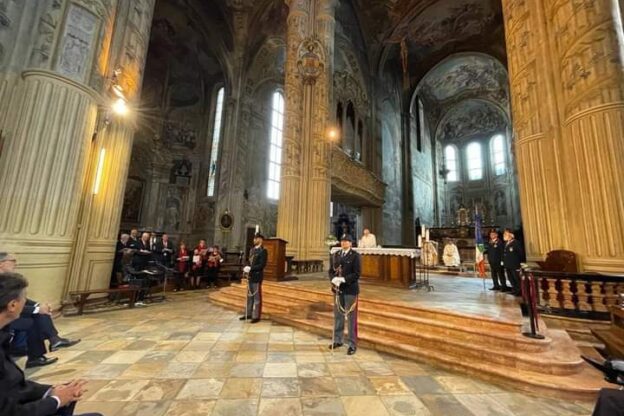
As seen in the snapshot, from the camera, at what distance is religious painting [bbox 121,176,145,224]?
609 inches

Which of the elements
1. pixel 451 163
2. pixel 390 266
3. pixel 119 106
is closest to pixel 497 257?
pixel 390 266

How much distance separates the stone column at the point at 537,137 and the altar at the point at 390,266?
2585 millimetres

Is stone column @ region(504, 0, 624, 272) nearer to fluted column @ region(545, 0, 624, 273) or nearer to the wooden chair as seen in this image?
fluted column @ region(545, 0, 624, 273)

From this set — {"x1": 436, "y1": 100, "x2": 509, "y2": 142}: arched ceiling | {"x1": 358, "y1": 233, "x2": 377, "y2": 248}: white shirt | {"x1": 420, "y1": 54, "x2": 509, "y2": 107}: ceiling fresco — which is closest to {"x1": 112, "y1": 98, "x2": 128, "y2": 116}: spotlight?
{"x1": 358, "y1": 233, "x2": 377, "y2": 248}: white shirt

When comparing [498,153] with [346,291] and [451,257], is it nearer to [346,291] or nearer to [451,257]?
[451,257]

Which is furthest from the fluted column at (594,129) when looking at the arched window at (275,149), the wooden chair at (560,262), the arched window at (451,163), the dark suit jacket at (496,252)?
the arched window at (451,163)

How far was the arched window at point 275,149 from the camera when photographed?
1736cm

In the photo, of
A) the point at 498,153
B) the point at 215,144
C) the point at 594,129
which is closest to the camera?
the point at 594,129

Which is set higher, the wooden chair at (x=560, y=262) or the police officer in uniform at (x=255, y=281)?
the wooden chair at (x=560, y=262)

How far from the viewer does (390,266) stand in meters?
7.33

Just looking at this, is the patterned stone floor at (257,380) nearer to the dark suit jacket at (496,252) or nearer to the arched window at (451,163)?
the dark suit jacket at (496,252)

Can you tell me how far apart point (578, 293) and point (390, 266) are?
3.64 meters

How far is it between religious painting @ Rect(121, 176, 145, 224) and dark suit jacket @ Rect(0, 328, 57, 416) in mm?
16431

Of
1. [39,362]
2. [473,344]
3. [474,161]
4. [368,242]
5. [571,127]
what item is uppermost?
[474,161]
